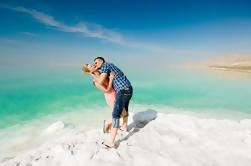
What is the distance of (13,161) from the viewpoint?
2801 mm

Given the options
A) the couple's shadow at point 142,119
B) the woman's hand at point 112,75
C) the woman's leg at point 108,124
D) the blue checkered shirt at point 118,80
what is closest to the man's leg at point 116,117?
the blue checkered shirt at point 118,80

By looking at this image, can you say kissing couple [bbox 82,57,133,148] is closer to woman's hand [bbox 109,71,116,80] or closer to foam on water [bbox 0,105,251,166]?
woman's hand [bbox 109,71,116,80]

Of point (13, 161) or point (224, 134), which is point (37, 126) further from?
point (224, 134)

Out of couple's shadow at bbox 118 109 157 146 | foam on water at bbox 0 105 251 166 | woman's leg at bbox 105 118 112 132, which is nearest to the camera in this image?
foam on water at bbox 0 105 251 166

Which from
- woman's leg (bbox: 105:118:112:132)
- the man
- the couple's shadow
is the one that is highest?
the man

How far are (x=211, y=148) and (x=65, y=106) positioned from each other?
24.9 feet

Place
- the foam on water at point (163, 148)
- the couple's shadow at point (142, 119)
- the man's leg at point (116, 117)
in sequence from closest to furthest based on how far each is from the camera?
the foam on water at point (163, 148) < the man's leg at point (116, 117) < the couple's shadow at point (142, 119)

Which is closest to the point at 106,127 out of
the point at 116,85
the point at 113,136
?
the point at 113,136

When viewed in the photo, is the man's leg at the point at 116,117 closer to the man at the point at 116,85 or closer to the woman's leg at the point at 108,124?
the man at the point at 116,85

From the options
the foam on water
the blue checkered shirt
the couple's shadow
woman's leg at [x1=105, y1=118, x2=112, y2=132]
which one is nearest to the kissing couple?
the blue checkered shirt

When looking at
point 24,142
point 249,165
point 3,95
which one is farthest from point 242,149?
point 3,95

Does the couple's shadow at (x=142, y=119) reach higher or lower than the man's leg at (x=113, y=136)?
lower

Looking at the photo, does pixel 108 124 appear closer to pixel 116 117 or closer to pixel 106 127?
pixel 106 127

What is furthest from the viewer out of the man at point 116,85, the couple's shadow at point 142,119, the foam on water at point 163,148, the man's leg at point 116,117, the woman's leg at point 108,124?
the couple's shadow at point 142,119
